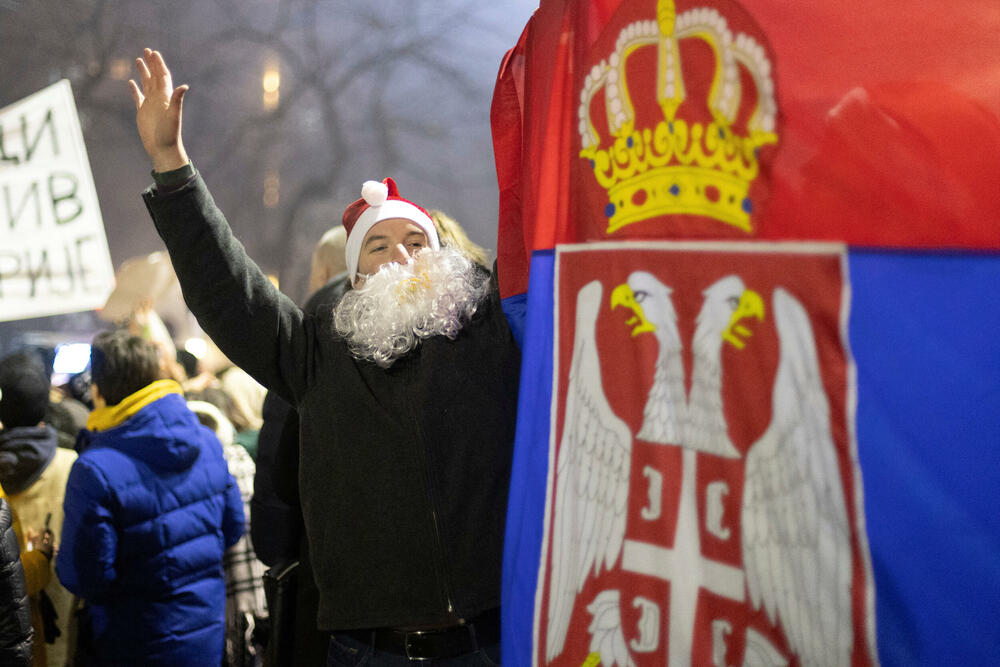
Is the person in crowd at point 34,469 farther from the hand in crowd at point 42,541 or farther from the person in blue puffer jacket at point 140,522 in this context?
the person in blue puffer jacket at point 140,522

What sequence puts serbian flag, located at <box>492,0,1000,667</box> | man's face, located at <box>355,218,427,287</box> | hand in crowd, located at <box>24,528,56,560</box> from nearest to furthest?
serbian flag, located at <box>492,0,1000,667</box>, man's face, located at <box>355,218,427,287</box>, hand in crowd, located at <box>24,528,56,560</box>

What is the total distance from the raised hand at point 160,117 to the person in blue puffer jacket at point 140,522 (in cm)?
102

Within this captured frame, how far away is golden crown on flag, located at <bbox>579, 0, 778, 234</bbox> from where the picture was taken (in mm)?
916

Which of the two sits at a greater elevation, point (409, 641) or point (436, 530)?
point (436, 530)

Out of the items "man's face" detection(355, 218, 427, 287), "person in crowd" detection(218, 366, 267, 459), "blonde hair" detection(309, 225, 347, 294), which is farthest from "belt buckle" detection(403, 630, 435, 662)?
"person in crowd" detection(218, 366, 267, 459)

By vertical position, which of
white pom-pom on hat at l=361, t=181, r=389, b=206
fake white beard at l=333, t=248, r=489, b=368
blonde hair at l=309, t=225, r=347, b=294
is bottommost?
fake white beard at l=333, t=248, r=489, b=368

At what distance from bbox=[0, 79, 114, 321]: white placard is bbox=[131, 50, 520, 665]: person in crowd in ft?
7.05

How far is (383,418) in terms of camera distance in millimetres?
1396

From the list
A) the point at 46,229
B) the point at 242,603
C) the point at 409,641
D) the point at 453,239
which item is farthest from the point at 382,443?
the point at 46,229

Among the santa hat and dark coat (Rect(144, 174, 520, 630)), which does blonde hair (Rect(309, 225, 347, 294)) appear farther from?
dark coat (Rect(144, 174, 520, 630))

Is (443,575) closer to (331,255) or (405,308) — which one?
(405,308)

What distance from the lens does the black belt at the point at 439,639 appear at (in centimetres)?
134

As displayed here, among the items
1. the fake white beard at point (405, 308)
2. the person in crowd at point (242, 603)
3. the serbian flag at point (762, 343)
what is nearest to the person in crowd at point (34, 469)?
the person in crowd at point (242, 603)

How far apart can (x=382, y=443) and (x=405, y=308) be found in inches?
9.7
